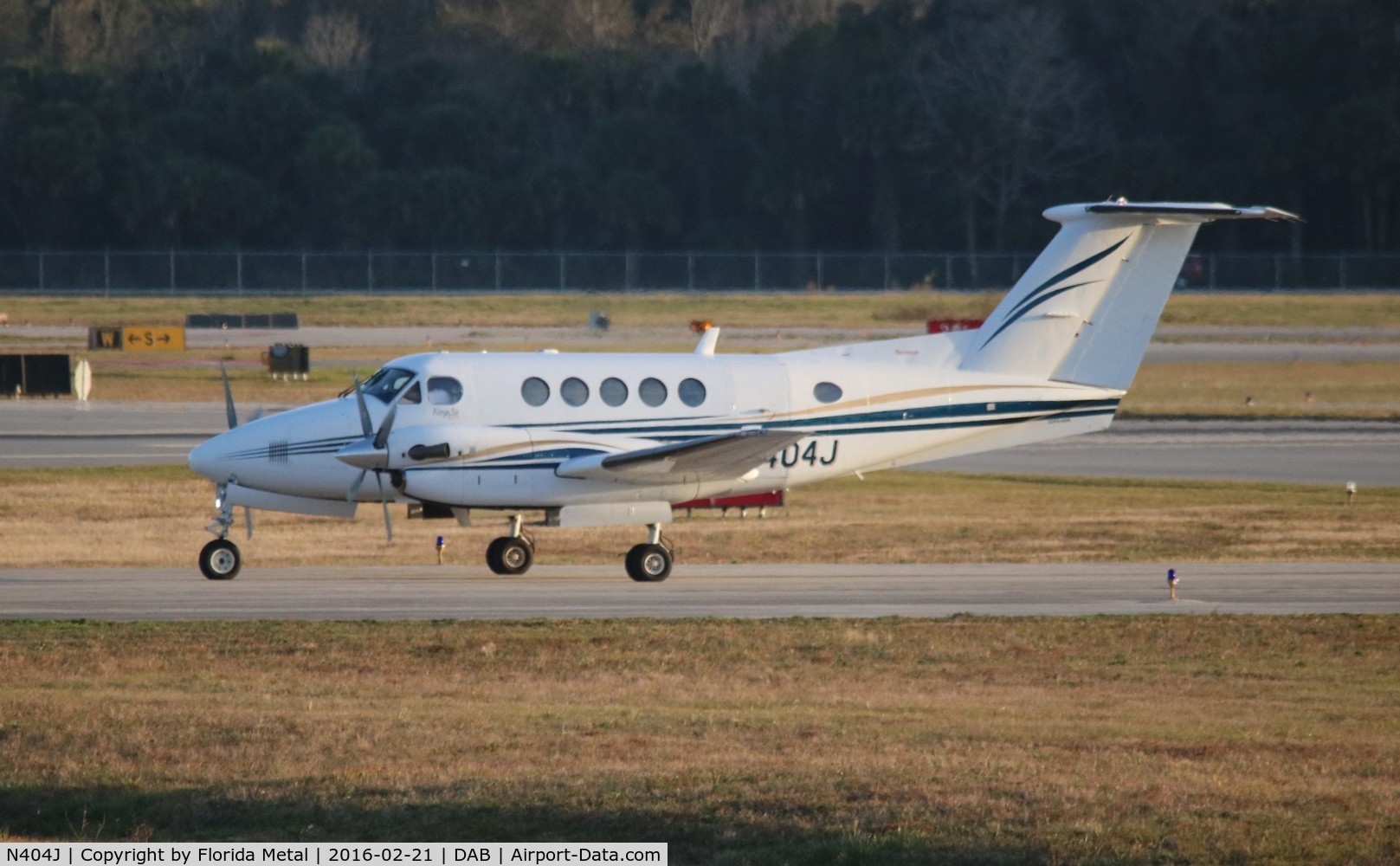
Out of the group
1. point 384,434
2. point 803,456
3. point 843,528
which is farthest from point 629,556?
point 843,528

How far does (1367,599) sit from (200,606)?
13.5m

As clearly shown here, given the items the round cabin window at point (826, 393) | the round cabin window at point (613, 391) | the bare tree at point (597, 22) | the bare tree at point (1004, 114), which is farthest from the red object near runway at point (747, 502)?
the bare tree at point (597, 22)

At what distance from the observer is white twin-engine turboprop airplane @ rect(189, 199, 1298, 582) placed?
22203 millimetres

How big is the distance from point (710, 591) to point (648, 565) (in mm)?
1225

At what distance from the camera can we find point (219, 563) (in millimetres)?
22531

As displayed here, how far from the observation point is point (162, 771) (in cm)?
1217

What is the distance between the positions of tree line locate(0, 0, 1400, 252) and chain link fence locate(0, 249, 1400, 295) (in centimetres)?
683

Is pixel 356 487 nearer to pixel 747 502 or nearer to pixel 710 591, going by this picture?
pixel 710 591

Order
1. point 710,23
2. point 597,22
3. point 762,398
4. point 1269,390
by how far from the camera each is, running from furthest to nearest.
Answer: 1. point 710,23
2. point 597,22
3. point 1269,390
4. point 762,398

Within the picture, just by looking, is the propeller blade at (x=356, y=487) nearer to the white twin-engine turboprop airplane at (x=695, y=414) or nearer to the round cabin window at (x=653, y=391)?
the white twin-engine turboprop airplane at (x=695, y=414)

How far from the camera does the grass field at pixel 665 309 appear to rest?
79163 mm

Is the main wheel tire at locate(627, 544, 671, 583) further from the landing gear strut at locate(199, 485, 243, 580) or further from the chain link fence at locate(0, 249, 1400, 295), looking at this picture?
the chain link fence at locate(0, 249, 1400, 295)

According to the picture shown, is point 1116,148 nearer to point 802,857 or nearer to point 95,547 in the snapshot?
point 95,547

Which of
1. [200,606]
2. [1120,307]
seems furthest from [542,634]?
[1120,307]
